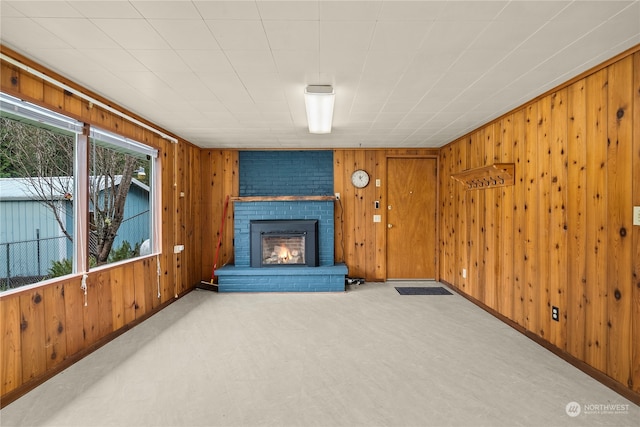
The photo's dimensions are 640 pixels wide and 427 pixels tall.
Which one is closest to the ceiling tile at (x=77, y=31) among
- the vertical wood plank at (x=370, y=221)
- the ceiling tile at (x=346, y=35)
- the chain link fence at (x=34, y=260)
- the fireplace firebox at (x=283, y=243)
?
the ceiling tile at (x=346, y=35)

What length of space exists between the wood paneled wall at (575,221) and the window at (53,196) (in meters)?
3.93

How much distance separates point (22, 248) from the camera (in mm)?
2141

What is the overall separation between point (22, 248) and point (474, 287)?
4.57 metres

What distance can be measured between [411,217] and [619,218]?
9.95ft

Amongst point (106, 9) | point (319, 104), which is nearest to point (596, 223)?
point (319, 104)

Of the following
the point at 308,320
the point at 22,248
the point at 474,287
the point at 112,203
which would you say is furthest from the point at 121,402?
the point at 474,287

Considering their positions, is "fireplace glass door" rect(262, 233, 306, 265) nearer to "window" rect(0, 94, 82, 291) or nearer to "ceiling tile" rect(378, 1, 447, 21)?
"window" rect(0, 94, 82, 291)

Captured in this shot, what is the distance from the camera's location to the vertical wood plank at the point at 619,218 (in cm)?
186

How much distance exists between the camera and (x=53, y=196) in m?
2.33

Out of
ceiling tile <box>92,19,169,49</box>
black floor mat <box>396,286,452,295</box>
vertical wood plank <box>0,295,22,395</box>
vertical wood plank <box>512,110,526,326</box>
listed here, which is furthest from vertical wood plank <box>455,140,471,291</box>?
vertical wood plank <box>0,295,22,395</box>

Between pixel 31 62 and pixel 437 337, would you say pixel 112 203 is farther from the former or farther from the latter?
pixel 437 337

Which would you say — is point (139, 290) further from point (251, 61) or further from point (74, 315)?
point (251, 61)

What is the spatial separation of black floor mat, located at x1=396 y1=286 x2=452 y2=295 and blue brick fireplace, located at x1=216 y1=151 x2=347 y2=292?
898mm

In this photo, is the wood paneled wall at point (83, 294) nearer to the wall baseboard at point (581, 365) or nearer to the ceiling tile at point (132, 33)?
the ceiling tile at point (132, 33)
